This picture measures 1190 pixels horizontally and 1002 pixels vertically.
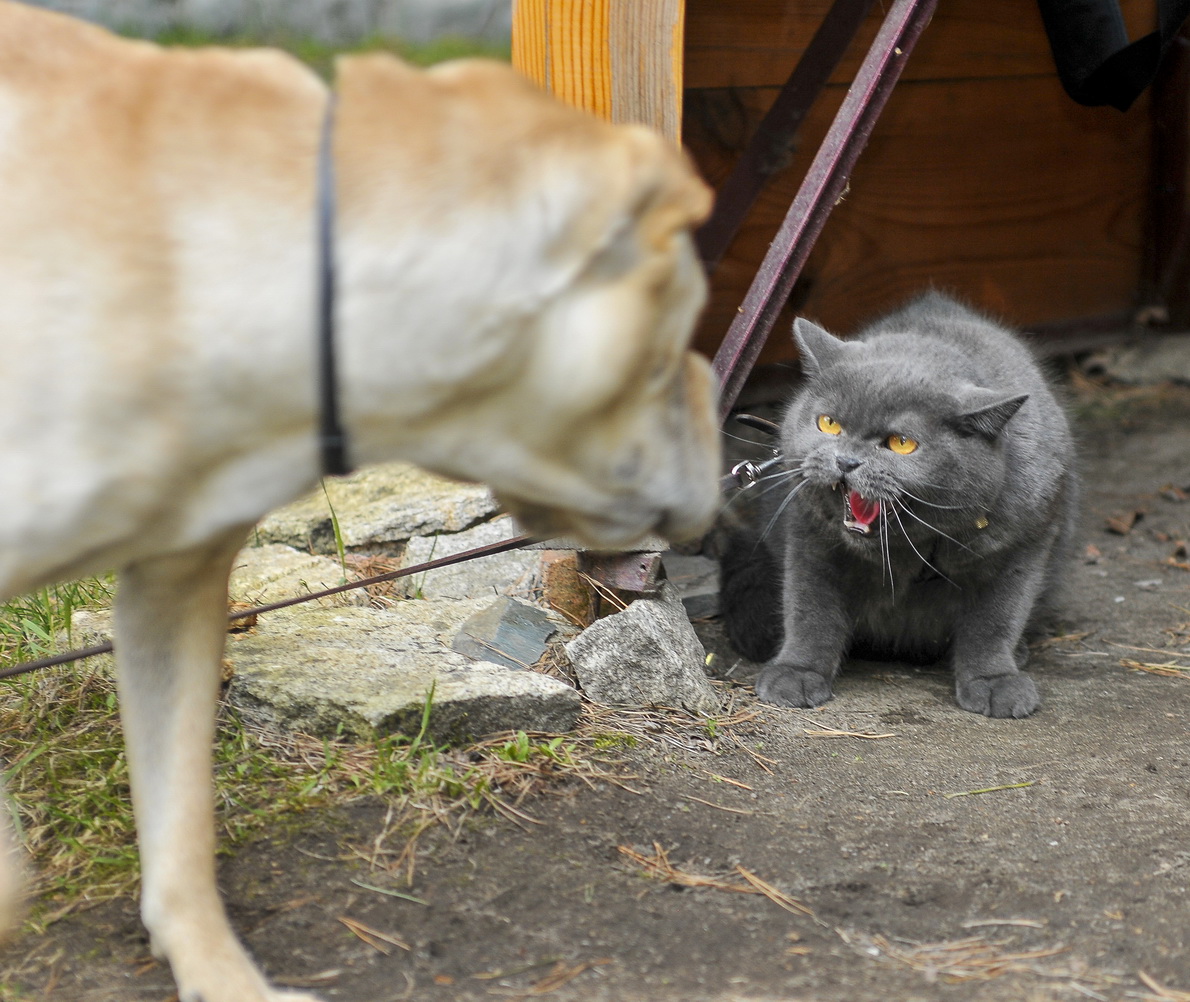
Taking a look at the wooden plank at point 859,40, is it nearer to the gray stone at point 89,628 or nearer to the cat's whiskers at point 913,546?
the cat's whiskers at point 913,546

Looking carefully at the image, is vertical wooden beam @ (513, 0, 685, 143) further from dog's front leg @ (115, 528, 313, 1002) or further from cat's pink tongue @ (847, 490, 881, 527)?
dog's front leg @ (115, 528, 313, 1002)

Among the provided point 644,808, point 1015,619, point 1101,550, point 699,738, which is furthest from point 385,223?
point 1101,550

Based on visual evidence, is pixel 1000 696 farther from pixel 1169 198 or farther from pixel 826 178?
pixel 1169 198

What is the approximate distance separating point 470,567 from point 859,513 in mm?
1054

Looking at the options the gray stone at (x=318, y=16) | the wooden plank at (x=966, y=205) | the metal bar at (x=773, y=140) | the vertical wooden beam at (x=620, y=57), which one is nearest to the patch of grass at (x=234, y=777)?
the vertical wooden beam at (x=620, y=57)

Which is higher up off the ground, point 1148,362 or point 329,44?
point 329,44

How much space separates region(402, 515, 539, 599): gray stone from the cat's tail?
2.00 ft

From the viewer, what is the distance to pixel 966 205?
5312 mm

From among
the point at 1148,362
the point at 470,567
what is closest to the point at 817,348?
the point at 470,567

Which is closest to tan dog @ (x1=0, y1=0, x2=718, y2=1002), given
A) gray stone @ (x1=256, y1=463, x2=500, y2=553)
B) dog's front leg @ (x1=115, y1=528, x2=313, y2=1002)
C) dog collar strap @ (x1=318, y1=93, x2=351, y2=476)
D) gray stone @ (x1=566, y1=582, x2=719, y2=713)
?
dog collar strap @ (x1=318, y1=93, x2=351, y2=476)

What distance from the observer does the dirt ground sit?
1798 millimetres

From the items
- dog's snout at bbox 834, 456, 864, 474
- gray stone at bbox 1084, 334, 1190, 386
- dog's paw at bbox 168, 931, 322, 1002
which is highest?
dog's snout at bbox 834, 456, 864, 474

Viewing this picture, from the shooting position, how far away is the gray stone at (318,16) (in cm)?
778

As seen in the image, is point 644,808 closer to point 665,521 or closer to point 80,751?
point 665,521
